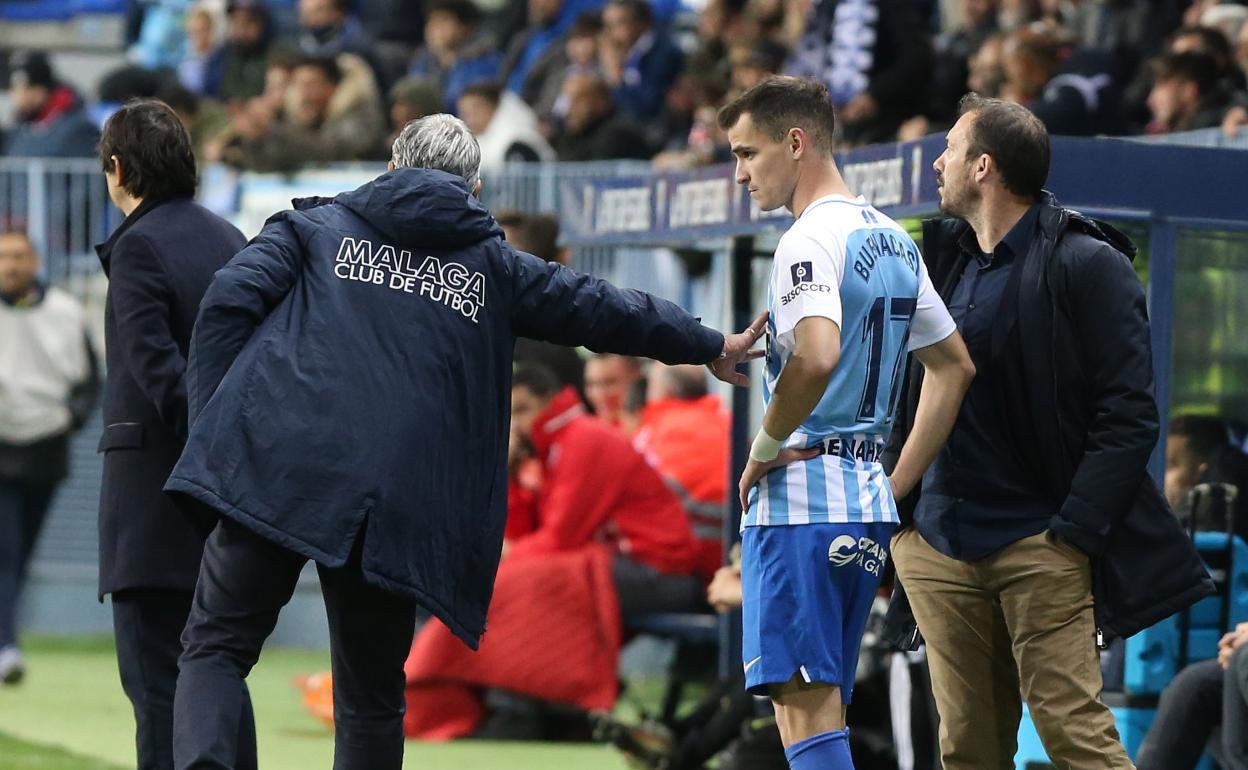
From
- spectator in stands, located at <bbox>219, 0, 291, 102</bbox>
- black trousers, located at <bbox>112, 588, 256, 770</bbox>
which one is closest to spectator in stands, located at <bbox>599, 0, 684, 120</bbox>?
spectator in stands, located at <bbox>219, 0, 291, 102</bbox>

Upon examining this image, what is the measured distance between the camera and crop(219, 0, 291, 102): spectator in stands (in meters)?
16.4

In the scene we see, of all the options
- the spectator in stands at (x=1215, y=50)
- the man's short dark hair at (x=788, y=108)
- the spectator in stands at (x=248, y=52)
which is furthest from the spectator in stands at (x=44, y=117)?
the man's short dark hair at (x=788, y=108)

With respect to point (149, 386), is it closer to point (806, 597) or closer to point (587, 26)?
point (806, 597)

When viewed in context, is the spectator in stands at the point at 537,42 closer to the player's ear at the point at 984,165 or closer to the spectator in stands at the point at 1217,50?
the spectator in stands at the point at 1217,50

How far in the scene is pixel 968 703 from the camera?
5059 millimetres

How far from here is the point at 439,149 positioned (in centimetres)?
491

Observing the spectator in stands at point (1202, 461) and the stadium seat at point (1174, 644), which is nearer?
the stadium seat at point (1174, 644)

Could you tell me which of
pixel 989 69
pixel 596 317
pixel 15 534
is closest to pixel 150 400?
pixel 596 317

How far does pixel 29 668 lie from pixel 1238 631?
287 inches

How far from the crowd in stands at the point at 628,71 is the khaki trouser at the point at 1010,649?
4004mm

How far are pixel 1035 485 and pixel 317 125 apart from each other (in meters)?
9.93

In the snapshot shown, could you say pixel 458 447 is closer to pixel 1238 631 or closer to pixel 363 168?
pixel 1238 631

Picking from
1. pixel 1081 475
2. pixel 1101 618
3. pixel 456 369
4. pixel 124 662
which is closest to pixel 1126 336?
pixel 1081 475

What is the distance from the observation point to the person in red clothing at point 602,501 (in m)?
9.01
